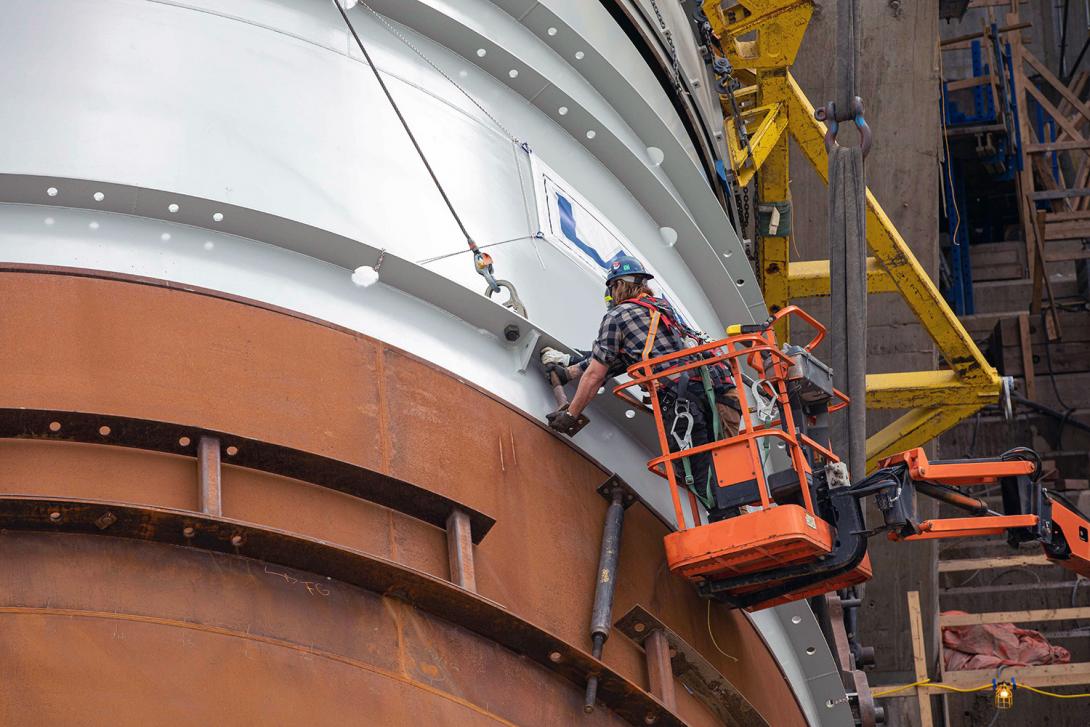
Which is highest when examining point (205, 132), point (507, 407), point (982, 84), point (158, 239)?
point (982, 84)

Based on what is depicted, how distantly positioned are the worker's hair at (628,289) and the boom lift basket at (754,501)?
1.36ft

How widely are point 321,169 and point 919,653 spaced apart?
1073 cm

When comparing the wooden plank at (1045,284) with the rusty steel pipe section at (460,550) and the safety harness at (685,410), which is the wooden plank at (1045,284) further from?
the rusty steel pipe section at (460,550)

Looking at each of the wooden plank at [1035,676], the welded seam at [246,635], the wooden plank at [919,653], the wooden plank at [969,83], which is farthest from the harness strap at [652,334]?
the wooden plank at [969,83]

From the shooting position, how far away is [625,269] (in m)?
7.16

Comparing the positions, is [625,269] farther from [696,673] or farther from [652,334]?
[696,673]

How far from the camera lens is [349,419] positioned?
5.52 m

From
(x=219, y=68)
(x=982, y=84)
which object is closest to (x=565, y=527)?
(x=219, y=68)

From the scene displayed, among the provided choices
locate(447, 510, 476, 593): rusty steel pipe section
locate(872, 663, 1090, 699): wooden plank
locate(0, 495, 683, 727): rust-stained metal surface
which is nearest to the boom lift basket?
locate(0, 495, 683, 727): rust-stained metal surface

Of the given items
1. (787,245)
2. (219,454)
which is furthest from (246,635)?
(787,245)

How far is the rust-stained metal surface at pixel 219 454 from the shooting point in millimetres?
4887

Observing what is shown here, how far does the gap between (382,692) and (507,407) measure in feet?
5.84

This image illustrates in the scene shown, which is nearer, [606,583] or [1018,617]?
[606,583]

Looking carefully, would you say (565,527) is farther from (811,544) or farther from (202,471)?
(202,471)
